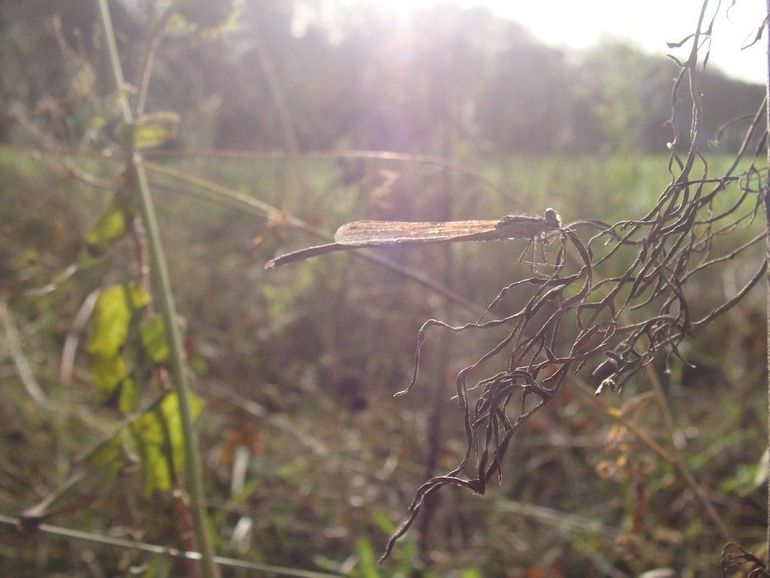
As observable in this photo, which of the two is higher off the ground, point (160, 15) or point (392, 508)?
point (160, 15)

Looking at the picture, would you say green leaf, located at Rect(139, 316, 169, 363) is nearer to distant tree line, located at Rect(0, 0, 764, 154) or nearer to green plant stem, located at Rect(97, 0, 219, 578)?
green plant stem, located at Rect(97, 0, 219, 578)

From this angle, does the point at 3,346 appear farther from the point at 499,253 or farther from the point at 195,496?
the point at 499,253

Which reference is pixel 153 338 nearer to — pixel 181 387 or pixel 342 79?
pixel 181 387

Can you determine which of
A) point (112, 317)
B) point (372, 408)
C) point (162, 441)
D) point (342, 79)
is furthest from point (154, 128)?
point (342, 79)

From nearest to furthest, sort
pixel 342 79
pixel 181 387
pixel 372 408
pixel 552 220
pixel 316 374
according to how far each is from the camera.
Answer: pixel 552 220, pixel 181 387, pixel 372 408, pixel 316 374, pixel 342 79

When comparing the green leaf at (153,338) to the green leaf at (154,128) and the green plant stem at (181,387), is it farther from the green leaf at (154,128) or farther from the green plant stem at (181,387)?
the green leaf at (154,128)

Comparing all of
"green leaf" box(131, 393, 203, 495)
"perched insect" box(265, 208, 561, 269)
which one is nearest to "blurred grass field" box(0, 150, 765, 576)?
"green leaf" box(131, 393, 203, 495)

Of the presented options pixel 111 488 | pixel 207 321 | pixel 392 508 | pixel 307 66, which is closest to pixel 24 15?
pixel 307 66
